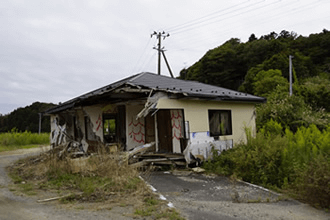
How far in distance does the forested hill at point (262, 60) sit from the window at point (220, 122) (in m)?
23.3

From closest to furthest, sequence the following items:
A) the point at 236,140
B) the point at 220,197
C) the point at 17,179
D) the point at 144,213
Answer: the point at 144,213 → the point at 220,197 → the point at 17,179 → the point at 236,140

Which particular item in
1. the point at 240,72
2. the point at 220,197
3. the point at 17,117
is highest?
the point at 240,72

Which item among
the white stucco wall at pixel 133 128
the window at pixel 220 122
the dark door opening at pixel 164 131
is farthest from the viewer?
the white stucco wall at pixel 133 128

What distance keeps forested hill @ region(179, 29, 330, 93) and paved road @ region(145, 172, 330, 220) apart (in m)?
27.6

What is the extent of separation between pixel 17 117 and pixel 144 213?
4796cm

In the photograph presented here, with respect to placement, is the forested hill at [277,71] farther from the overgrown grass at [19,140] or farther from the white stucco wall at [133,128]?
the overgrown grass at [19,140]

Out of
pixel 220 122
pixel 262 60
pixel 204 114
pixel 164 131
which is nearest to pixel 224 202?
pixel 204 114

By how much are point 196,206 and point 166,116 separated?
586 centimetres

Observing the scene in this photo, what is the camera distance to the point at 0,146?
19.5 meters

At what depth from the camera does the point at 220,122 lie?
10523 millimetres

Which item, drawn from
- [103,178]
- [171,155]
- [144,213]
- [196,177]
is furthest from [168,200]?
[171,155]

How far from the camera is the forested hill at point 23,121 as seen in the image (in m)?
43.6

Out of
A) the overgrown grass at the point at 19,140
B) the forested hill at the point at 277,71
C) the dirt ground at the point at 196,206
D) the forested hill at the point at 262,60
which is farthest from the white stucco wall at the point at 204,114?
the forested hill at the point at 262,60

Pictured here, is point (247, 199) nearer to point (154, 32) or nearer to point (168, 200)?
point (168, 200)
